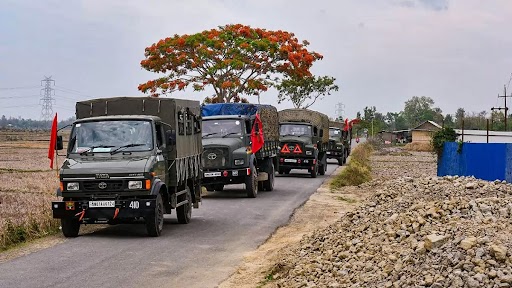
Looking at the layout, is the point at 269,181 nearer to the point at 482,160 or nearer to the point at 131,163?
the point at 482,160

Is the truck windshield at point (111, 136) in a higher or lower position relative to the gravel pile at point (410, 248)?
higher

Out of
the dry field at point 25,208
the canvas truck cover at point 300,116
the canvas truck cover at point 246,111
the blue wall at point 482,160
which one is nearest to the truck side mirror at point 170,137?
the dry field at point 25,208

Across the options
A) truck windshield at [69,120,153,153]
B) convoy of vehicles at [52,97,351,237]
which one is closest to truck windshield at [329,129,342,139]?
convoy of vehicles at [52,97,351,237]

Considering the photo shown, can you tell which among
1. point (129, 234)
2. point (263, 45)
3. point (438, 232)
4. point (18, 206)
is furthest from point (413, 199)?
point (263, 45)

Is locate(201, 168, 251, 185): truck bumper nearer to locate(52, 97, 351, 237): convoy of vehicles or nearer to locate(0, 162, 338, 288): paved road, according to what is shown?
locate(0, 162, 338, 288): paved road

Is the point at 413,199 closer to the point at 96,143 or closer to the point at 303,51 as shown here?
the point at 96,143

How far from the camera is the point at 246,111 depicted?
2439 cm

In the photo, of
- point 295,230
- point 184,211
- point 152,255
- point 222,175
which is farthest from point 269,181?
point 152,255

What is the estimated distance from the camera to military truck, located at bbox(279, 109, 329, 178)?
3212cm

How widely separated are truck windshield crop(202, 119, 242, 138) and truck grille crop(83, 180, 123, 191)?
954cm

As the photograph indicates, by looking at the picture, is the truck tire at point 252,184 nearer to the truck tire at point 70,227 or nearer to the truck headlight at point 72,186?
the truck tire at point 70,227

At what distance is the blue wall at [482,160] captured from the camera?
24.9m

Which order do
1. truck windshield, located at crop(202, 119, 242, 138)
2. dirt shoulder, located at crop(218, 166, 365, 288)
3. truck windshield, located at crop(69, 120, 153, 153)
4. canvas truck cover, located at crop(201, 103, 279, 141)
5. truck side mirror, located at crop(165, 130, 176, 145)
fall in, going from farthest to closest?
canvas truck cover, located at crop(201, 103, 279, 141) < truck windshield, located at crop(202, 119, 242, 138) < truck side mirror, located at crop(165, 130, 176, 145) < truck windshield, located at crop(69, 120, 153, 153) < dirt shoulder, located at crop(218, 166, 365, 288)

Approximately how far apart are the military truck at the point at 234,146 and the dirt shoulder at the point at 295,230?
2.18 m
